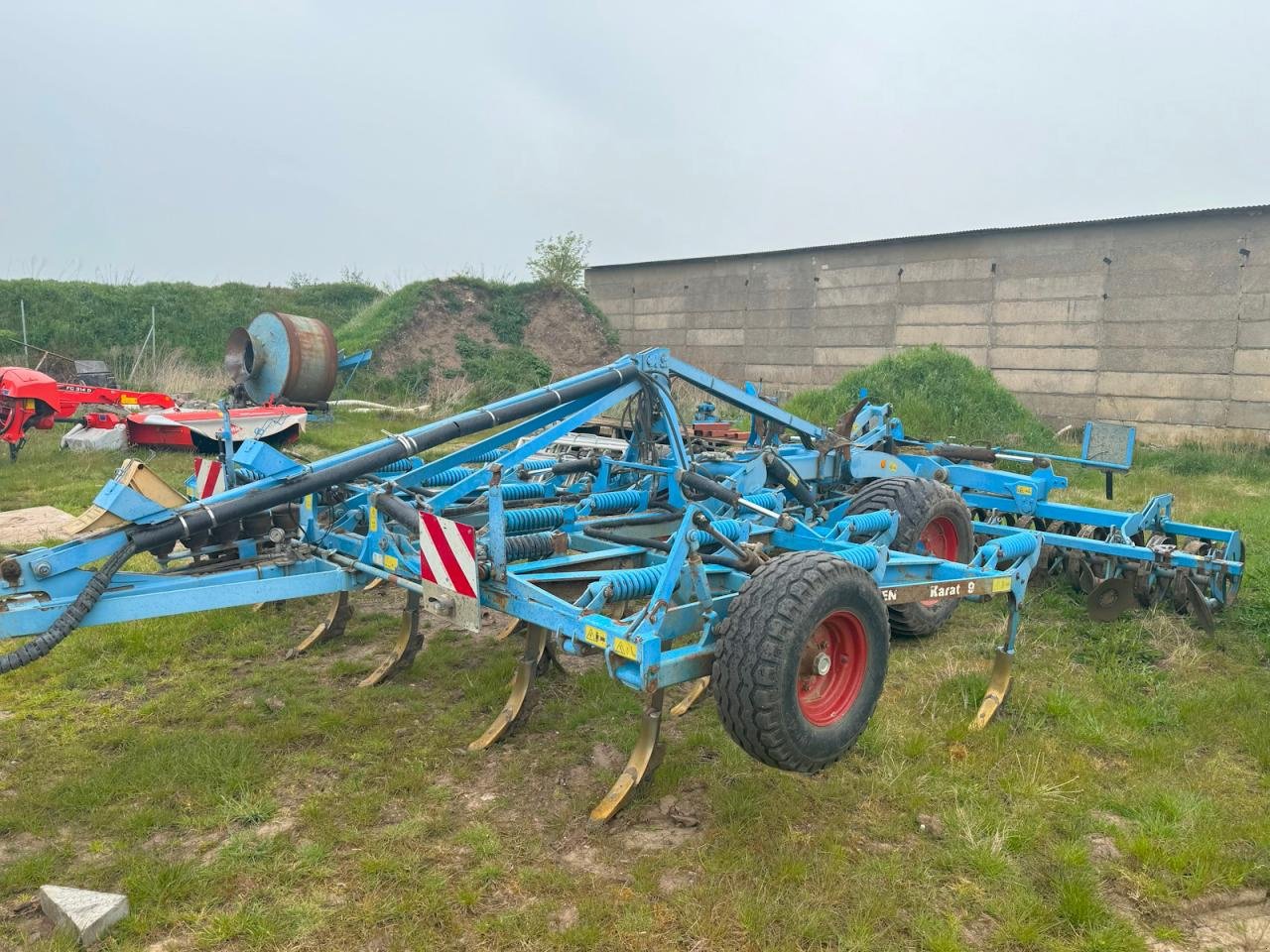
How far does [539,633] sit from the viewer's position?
13.5 ft

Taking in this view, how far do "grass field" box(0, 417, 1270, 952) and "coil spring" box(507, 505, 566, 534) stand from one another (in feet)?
2.64

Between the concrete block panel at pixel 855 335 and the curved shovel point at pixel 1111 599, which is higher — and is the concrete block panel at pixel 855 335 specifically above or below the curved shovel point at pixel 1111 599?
above

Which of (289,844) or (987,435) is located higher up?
(987,435)

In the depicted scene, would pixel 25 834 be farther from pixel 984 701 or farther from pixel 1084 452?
pixel 1084 452

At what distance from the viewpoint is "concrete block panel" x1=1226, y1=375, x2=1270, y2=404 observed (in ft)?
40.6

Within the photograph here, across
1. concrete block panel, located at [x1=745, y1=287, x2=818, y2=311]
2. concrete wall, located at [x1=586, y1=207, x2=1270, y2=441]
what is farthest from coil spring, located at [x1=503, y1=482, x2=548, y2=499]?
concrete block panel, located at [x1=745, y1=287, x2=818, y2=311]

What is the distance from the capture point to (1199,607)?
5406 mm

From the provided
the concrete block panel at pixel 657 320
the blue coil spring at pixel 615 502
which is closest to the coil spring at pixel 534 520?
the blue coil spring at pixel 615 502

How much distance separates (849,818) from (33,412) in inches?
407

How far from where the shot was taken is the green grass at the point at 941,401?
1275cm

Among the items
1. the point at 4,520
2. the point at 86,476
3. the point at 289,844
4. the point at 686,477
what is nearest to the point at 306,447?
the point at 86,476

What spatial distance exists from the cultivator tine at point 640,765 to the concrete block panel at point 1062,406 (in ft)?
41.3

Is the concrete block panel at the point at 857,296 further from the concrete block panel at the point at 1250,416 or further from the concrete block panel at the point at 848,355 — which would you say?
the concrete block panel at the point at 1250,416

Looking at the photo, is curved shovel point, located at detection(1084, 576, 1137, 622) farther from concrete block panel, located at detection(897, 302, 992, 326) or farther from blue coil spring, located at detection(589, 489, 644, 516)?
concrete block panel, located at detection(897, 302, 992, 326)
